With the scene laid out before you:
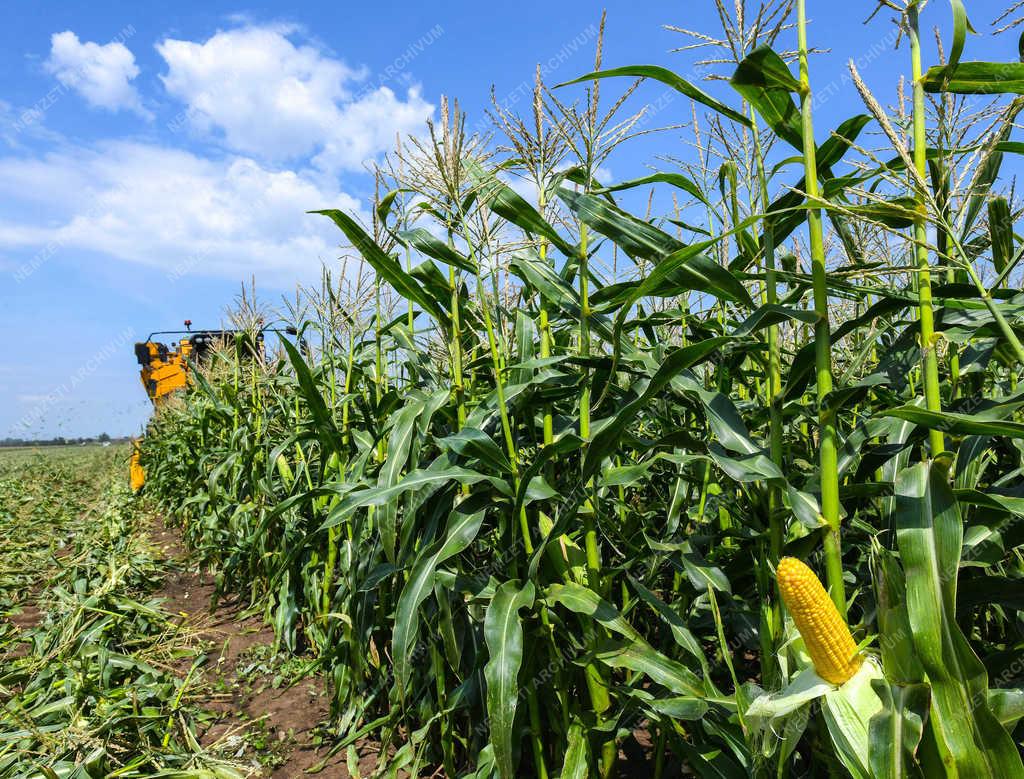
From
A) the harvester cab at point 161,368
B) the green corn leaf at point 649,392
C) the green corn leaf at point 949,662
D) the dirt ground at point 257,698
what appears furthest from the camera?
the harvester cab at point 161,368

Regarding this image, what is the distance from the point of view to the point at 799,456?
199cm

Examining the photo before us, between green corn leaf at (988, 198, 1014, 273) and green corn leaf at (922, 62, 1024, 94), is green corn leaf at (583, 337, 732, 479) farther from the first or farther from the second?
green corn leaf at (988, 198, 1014, 273)

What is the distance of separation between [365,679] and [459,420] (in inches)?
56.3

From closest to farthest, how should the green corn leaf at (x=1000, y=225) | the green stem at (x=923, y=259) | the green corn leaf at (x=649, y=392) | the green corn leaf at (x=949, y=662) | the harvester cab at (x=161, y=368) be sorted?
the green corn leaf at (x=949, y=662) → the green stem at (x=923, y=259) → the green corn leaf at (x=649, y=392) → the green corn leaf at (x=1000, y=225) → the harvester cab at (x=161, y=368)

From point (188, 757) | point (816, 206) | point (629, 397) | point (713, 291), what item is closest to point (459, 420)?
point (629, 397)

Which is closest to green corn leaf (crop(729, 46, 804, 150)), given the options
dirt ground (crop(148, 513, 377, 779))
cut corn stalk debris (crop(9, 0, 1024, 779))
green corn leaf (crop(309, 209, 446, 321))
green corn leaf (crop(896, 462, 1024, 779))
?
cut corn stalk debris (crop(9, 0, 1024, 779))

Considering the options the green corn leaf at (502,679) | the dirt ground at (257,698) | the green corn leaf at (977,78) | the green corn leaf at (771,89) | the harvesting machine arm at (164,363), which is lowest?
the dirt ground at (257,698)

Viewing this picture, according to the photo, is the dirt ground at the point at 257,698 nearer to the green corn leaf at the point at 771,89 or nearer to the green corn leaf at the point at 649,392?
the green corn leaf at the point at 649,392

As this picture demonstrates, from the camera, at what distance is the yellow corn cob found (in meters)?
0.99

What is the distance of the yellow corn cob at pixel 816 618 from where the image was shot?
991mm

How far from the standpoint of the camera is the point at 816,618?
3.25ft

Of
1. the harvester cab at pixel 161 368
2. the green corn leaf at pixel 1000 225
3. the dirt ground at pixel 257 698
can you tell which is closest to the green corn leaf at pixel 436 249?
the green corn leaf at pixel 1000 225

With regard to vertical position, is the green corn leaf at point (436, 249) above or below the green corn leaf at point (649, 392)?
above

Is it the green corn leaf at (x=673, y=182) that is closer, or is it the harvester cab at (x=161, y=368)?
the green corn leaf at (x=673, y=182)
